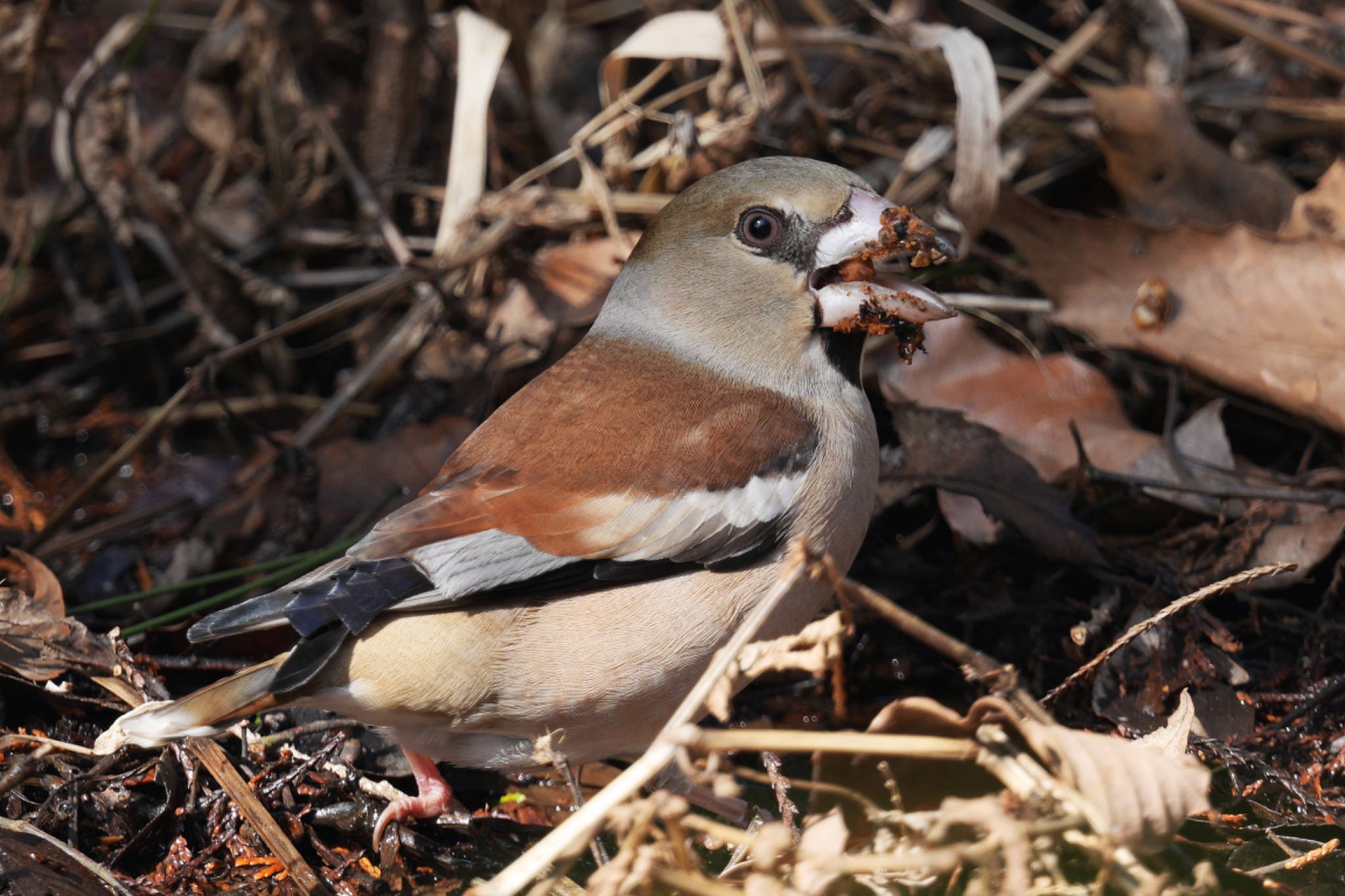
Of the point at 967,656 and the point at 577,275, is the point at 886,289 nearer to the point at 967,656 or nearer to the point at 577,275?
the point at 967,656

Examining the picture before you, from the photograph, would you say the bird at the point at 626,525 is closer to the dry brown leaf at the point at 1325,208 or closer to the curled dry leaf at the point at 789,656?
the curled dry leaf at the point at 789,656

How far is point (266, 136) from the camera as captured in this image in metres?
5.31

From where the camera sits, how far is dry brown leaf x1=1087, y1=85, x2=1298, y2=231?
4688mm

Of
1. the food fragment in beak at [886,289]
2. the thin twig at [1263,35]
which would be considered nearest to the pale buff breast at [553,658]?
the food fragment in beak at [886,289]

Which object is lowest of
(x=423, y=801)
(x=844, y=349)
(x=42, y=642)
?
(x=423, y=801)

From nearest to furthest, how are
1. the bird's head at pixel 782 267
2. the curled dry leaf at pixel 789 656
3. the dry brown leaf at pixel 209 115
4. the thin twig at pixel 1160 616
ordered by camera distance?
1. the curled dry leaf at pixel 789 656
2. the thin twig at pixel 1160 616
3. the bird's head at pixel 782 267
4. the dry brown leaf at pixel 209 115

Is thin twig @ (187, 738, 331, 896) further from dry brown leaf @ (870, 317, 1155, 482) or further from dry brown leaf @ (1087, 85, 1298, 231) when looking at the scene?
dry brown leaf @ (1087, 85, 1298, 231)

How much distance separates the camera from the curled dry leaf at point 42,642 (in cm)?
344

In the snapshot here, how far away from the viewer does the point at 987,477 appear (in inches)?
154

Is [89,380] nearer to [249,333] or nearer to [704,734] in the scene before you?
[249,333]

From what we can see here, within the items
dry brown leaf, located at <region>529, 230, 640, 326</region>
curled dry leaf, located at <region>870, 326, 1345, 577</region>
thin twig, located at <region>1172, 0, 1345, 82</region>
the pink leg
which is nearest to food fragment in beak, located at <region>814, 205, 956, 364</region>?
curled dry leaf, located at <region>870, 326, 1345, 577</region>

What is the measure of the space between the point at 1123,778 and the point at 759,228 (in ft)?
6.04

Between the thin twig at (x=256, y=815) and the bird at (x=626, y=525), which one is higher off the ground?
the bird at (x=626, y=525)

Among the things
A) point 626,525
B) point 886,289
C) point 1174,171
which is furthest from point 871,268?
point 1174,171
